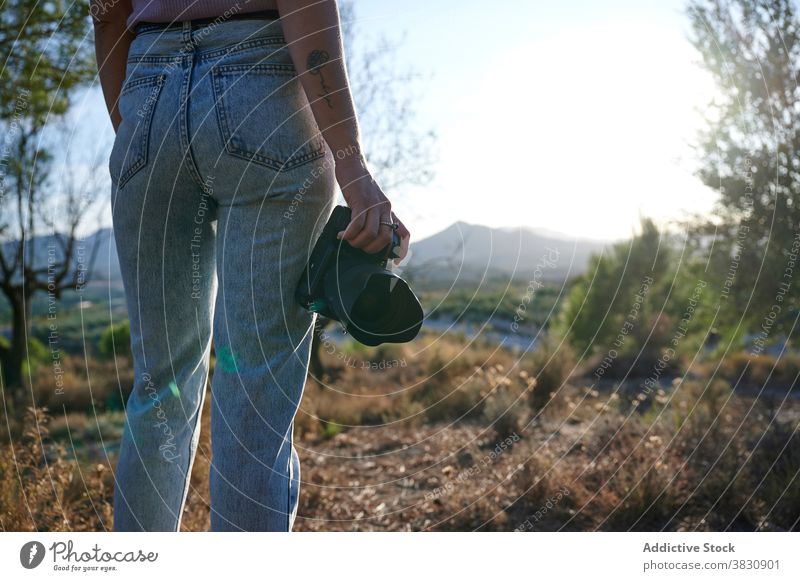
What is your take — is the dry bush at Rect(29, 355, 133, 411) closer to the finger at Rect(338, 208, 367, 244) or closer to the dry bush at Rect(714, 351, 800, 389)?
the finger at Rect(338, 208, 367, 244)

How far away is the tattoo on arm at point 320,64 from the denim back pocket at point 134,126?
0.32m

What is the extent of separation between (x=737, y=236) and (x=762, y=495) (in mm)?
2872

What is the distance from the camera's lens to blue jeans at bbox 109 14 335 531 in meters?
1.45

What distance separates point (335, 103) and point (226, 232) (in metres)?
0.36

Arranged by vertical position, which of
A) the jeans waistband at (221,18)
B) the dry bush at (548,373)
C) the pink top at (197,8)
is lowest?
the dry bush at (548,373)

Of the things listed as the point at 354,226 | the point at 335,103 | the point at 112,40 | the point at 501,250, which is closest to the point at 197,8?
the point at 335,103

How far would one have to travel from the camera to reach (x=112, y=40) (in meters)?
1.78

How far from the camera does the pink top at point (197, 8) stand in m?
1.45

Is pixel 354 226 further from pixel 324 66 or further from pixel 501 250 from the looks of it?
pixel 501 250

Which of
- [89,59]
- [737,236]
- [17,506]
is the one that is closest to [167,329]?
[17,506]

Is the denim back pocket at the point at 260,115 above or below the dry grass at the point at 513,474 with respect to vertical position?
above

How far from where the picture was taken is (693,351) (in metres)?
9.69

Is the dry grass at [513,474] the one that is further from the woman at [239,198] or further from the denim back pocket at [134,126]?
the denim back pocket at [134,126]

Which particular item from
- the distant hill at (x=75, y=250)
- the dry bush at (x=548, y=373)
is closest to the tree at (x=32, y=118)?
the distant hill at (x=75, y=250)
